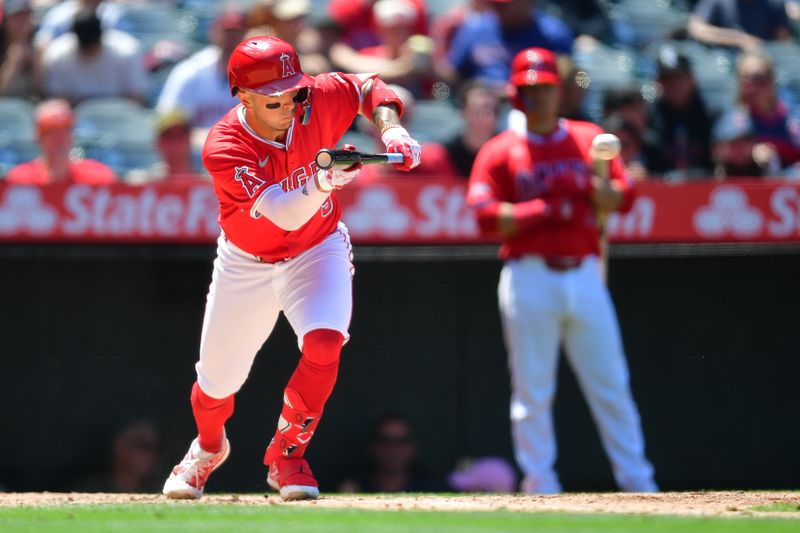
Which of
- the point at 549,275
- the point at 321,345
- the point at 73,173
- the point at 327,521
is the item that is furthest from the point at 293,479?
the point at 73,173

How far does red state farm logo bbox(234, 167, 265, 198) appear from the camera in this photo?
4.86m

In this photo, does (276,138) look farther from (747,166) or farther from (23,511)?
(747,166)

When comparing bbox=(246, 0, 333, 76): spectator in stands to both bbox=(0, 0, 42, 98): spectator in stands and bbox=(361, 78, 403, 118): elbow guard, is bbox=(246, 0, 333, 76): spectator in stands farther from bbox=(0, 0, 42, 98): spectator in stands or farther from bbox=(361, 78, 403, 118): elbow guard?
bbox=(361, 78, 403, 118): elbow guard

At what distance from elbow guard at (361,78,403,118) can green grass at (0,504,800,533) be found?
1.56m

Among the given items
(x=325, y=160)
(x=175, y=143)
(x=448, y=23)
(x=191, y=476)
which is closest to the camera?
(x=325, y=160)

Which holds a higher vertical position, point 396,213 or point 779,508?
point 779,508

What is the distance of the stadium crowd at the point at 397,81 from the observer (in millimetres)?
8312

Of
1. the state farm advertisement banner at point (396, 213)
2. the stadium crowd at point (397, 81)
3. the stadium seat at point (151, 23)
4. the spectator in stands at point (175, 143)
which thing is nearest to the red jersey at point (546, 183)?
the state farm advertisement banner at point (396, 213)

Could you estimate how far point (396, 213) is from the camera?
747 cm

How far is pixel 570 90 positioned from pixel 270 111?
3.91m

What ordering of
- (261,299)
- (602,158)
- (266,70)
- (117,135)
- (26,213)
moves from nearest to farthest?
(266,70)
(261,299)
(602,158)
(26,213)
(117,135)

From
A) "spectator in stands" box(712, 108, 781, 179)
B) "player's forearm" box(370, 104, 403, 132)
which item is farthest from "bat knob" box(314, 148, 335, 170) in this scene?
"spectator in stands" box(712, 108, 781, 179)

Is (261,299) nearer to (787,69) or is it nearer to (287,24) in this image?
(287,24)

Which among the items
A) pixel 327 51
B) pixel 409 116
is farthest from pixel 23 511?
pixel 327 51
